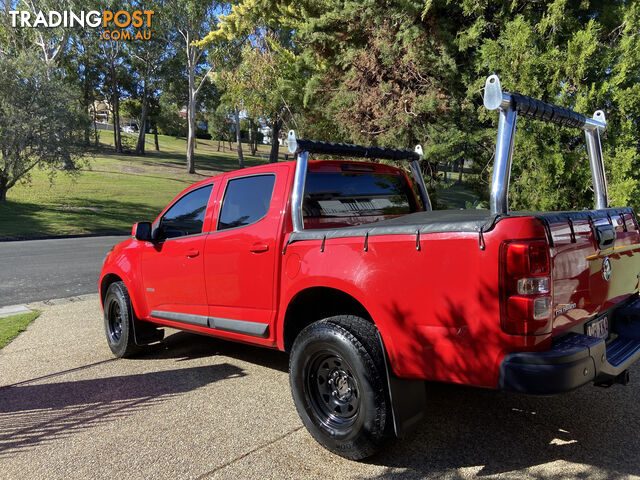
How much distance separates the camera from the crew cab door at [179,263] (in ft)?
14.6

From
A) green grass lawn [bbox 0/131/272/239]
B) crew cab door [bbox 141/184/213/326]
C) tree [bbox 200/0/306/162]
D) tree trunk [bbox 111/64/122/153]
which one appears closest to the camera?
crew cab door [bbox 141/184/213/326]

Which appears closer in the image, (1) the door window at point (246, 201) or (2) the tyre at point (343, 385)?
(2) the tyre at point (343, 385)

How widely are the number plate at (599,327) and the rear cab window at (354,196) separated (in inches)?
71.1

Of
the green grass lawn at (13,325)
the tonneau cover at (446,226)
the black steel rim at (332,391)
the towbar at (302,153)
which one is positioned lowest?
the green grass lawn at (13,325)

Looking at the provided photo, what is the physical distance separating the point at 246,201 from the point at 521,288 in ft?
7.77

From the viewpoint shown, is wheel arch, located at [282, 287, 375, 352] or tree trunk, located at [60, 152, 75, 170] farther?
tree trunk, located at [60, 152, 75, 170]

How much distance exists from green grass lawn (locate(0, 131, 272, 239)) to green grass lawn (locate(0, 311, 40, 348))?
523 inches

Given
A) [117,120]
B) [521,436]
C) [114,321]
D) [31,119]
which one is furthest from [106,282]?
[117,120]

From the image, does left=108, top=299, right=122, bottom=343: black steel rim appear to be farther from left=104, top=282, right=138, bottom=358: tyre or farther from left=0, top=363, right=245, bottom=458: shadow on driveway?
left=0, top=363, right=245, bottom=458: shadow on driveway

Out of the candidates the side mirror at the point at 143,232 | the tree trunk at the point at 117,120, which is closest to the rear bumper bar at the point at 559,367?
the side mirror at the point at 143,232

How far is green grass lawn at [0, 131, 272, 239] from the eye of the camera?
843 inches

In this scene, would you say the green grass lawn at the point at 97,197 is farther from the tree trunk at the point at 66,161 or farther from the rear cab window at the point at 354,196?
the rear cab window at the point at 354,196

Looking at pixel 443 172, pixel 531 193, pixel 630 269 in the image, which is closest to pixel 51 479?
pixel 630 269

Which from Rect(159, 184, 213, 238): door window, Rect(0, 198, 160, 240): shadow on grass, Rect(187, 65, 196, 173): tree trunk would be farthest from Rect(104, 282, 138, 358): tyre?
Rect(187, 65, 196, 173): tree trunk
